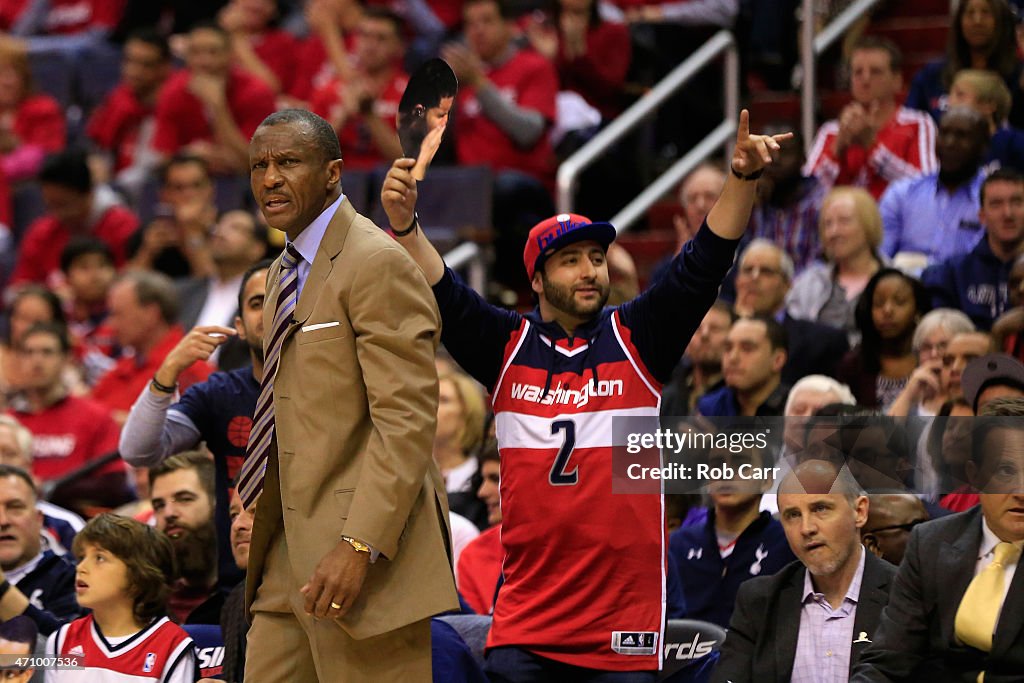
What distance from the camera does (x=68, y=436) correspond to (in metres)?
8.27

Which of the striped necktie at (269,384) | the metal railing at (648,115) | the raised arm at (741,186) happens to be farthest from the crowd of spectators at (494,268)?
the striped necktie at (269,384)

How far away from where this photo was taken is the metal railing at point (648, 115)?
8.74 metres

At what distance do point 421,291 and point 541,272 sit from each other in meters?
0.90

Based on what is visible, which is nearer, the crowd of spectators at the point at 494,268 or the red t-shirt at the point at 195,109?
the crowd of spectators at the point at 494,268

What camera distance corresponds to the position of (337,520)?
3771 mm

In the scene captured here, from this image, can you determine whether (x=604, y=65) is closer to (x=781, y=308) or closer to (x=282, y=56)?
(x=781, y=308)

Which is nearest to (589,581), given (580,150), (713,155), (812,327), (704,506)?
(704,506)

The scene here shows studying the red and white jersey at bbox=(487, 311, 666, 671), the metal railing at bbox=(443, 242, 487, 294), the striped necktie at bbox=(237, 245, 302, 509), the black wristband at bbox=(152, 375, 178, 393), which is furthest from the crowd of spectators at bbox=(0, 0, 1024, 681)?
the striped necktie at bbox=(237, 245, 302, 509)

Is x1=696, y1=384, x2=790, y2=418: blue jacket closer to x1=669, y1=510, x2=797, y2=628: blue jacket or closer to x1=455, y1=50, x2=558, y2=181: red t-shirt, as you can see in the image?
x1=669, y1=510, x2=797, y2=628: blue jacket

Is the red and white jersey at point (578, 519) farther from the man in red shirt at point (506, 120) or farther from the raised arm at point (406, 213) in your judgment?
the man in red shirt at point (506, 120)

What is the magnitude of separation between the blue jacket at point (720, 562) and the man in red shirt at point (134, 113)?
262 inches

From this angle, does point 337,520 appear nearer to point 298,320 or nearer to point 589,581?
point 298,320

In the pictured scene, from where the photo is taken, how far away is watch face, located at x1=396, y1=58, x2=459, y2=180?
15.3ft

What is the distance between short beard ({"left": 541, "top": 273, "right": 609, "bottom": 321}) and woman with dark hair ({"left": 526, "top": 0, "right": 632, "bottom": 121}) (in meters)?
5.46
